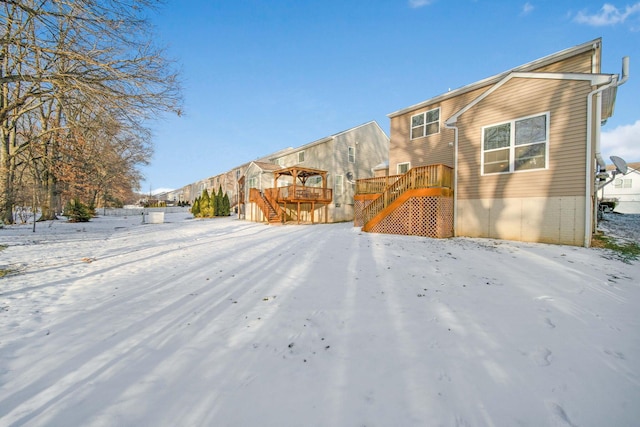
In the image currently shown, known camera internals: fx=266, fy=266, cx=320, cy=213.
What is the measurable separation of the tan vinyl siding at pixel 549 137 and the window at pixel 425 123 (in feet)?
10.0

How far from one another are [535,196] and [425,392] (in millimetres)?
9805

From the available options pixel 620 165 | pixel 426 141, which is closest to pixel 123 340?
pixel 426 141

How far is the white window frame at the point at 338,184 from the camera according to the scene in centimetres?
2200

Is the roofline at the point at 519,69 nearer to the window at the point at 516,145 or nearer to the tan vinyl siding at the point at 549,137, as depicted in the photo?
the tan vinyl siding at the point at 549,137

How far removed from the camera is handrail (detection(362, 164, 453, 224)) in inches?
428

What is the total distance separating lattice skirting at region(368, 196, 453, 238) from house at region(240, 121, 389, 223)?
868 cm

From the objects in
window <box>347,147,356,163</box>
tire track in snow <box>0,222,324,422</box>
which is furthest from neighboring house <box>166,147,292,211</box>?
tire track in snow <box>0,222,324,422</box>

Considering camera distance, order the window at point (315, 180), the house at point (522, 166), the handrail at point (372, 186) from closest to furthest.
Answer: the house at point (522, 166) < the handrail at point (372, 186) < the window at point (315, 180)

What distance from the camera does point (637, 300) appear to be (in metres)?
4.30

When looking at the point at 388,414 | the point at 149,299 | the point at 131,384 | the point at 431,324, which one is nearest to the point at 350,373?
the point at 388,414

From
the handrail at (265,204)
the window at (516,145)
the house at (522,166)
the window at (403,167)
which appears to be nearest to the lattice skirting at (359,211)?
the house at (522,166)

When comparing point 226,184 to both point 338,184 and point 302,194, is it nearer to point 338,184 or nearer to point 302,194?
point 338,184

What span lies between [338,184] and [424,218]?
11873 millimetres

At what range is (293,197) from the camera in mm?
18656
